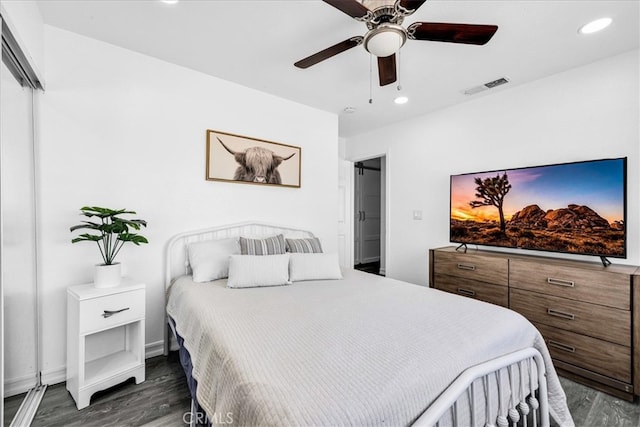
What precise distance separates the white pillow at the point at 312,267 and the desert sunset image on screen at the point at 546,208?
5.36 feet

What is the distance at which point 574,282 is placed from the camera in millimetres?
2217

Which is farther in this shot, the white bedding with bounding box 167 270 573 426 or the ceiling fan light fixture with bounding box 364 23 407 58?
the ceiling fan light fixture with bounding box 364 23 407 58

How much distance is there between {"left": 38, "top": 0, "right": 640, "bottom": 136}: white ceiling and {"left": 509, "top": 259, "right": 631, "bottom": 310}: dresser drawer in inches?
69.4

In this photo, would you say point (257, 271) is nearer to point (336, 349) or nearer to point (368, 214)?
point (336, 349)

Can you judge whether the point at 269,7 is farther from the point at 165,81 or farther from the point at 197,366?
the point at 197,366

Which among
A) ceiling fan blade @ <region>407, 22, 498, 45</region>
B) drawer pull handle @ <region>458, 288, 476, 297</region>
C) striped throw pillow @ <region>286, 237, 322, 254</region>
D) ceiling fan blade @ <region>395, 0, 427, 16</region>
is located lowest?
drawer pull handle @ <region>458, 288, 476, 297</region>

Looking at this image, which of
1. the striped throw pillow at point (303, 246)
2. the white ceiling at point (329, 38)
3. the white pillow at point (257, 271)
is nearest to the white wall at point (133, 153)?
the white ceiling at point (329, 38)

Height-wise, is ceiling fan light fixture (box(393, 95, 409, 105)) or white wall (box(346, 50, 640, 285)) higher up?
ceiling fan light fixture (box(393, 95, 409, 105))

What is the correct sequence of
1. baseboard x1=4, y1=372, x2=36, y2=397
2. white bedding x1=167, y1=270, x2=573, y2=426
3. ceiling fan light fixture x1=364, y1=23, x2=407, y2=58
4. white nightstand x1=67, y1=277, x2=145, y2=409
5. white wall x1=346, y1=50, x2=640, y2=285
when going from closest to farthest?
white bedding x1=167, y1=270, x2=573, y2=426, ceiling fan light fixture x1=364, y1=23, x2=407, y2=58, baseboard x1=4, y1=372, x2=36, y2=397, white nightstand x1=67, y1=277, x2=145, y2=409, white wall x1=346, y1=50, x2=640, y2=285

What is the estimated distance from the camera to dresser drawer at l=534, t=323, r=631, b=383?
1988 mm

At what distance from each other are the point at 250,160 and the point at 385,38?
1.93 meters

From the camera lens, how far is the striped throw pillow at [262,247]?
2.62 m

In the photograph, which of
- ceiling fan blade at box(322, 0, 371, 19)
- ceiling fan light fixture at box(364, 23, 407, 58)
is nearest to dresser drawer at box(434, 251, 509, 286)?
ceiling fan light fixture at box(364, 23, 407, 58)

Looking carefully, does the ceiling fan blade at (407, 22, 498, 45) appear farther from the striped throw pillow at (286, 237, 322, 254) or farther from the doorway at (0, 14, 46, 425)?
the doorway at (0, 14, 46, 425)
